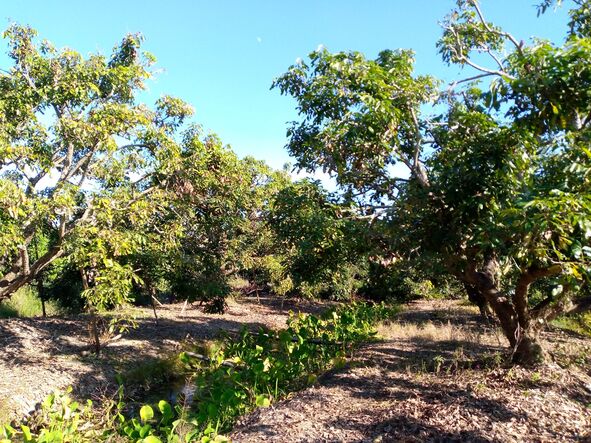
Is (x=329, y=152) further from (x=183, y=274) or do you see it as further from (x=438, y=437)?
(x=183, y=274)

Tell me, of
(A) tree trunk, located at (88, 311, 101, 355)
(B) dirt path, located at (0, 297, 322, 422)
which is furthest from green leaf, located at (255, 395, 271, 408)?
(A) tree trunk, located at (88, 311, 101, 355)

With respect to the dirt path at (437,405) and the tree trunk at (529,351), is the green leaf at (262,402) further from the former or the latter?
the tree trunk at (529,351)

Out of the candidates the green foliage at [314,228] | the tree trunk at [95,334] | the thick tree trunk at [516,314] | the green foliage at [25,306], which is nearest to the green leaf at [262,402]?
the green foliage at [314,228]

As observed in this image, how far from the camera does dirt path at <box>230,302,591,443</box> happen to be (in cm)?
472

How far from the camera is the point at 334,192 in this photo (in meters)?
8.19

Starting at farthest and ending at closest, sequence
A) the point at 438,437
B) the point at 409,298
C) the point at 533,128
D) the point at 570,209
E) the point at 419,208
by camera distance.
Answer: the point at 409,298, the point at 419,208, the point at 533,128, the point at 438,437, the point at 570,209

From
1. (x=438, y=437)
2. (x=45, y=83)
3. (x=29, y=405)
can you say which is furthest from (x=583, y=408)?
(x=45, y=83)

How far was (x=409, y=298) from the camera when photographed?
2552cm

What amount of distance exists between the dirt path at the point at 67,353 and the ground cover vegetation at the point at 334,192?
525 millimetres

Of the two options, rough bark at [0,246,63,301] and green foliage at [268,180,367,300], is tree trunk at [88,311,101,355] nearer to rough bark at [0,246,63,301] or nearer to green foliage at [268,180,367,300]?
rough bark at [0,246,63,301]

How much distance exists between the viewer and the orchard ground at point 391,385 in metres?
4.86

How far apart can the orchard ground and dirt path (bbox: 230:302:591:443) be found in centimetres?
1

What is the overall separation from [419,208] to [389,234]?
0.53 m

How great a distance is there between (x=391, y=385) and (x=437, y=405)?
3.82 ft
